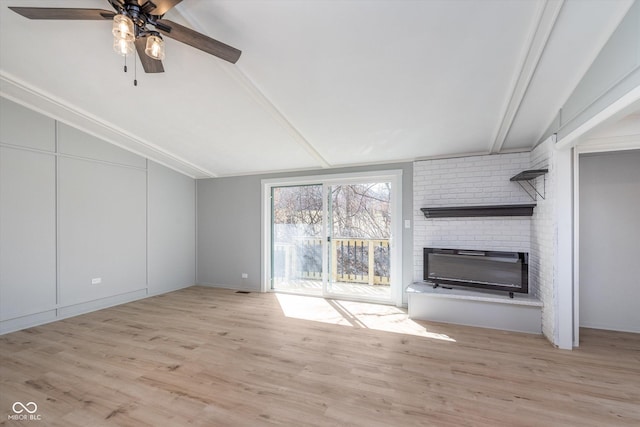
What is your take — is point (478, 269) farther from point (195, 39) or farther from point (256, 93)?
point (195, 39)

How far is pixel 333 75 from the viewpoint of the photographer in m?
2.40

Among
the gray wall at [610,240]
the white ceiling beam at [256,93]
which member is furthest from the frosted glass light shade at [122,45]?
the gray wall at [610,240]

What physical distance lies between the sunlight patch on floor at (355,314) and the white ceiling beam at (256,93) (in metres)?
2.37

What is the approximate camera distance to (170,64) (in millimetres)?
2438

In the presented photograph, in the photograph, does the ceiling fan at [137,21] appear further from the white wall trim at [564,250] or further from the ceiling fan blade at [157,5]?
the white wall trim at [564,250]

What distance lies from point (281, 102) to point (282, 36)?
87 cm

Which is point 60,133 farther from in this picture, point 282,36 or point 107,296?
point 282,36

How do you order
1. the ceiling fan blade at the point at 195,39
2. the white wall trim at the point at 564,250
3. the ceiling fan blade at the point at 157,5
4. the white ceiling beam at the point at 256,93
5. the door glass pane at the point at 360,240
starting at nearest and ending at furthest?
the ceiling fan blade at the point at 157,5
the ceiling fan blade at the point at 195,39
the white ceiling beam at the point at 256,93
the white wall trim at the point at 564,250
the door glass pane at the point at 360,240

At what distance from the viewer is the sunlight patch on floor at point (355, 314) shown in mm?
3338

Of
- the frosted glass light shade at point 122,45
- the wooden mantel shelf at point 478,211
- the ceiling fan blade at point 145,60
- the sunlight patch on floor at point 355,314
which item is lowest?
the sunlight patch on floor at point 355,314

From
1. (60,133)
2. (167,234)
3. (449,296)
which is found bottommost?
(449,296)

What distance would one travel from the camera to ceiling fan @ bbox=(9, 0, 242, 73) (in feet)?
5.13

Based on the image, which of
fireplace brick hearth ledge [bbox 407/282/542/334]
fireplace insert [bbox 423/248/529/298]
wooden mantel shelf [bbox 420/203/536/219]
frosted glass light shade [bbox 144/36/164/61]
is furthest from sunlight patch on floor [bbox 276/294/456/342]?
frosted glass light shade [bbox 144/36/164/61]

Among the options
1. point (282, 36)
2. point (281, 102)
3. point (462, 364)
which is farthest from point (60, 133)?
point (462, 364)
